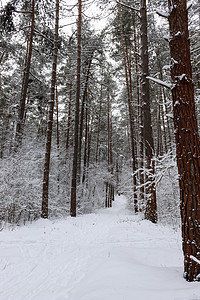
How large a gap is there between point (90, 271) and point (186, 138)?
270cm

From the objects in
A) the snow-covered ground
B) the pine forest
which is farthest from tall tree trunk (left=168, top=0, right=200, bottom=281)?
the snow-covered ground

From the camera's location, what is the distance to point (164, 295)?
1.93 meters

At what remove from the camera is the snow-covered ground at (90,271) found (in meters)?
2.14

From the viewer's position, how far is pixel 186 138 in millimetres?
2533

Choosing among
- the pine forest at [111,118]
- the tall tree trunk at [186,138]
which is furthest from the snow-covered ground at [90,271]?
the tall tree trunk at [186,138]

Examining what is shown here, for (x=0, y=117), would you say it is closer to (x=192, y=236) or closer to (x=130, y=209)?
(x=130, y=209)

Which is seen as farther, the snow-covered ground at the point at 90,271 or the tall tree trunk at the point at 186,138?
the tall tree trunk at the point at 186,138

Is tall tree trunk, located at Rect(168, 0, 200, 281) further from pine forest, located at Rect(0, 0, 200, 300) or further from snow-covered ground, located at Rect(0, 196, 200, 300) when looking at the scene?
snow-covered ground, located at Rect(0, 196, 200, 300)

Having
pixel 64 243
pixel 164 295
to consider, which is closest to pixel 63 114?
pixel 64 243

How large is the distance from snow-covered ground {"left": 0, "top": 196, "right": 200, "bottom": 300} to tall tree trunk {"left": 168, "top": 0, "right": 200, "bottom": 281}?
0.48 metres

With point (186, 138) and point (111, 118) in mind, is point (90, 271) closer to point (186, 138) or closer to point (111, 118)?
point (186, 138)

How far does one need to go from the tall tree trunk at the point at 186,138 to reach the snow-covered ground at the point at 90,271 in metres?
0.48

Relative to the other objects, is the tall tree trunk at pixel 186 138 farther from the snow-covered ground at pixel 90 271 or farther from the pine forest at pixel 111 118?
the snow-covered ground at pixel 90 271

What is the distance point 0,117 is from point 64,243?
14.7 metres
